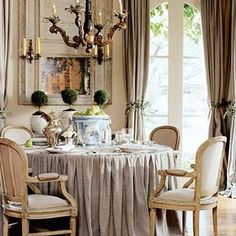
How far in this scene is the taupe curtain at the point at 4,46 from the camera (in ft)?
21.1

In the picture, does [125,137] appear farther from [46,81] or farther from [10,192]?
[46,81]

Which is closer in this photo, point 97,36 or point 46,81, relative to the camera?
point 97,36

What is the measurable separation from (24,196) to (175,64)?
3891 millimetres

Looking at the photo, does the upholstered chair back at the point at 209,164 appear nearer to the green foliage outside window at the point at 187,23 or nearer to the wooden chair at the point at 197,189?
the wooden chair at the point at 197,189

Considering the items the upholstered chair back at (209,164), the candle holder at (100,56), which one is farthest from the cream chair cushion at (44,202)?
the candle holder at (100,56)

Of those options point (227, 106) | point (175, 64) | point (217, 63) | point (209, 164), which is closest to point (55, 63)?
point (175, 64)

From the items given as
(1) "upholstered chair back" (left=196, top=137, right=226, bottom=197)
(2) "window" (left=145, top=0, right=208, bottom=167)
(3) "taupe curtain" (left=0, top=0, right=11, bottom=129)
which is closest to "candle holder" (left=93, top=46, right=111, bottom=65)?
(2) "window" (left=145, top=0, right=208, bottom=167)

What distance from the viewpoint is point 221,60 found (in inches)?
269

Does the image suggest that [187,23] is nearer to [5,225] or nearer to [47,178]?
[47,178]

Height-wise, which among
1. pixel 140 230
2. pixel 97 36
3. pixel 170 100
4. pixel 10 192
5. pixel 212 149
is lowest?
pixel 140 230

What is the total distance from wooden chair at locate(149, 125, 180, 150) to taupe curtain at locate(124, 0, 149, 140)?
1173mm

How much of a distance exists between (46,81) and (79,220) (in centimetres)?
307

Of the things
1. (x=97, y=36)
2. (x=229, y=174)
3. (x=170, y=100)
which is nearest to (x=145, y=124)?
(x=170, y=100)

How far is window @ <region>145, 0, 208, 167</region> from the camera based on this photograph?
275 inches
